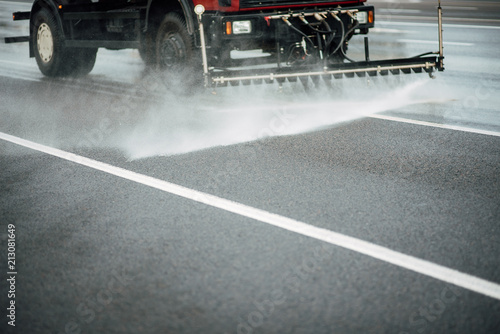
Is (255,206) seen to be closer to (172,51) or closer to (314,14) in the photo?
(314,14)

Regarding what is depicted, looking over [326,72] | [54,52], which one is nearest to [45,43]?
[54,52]

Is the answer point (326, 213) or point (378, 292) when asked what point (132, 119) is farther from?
point (378, 292)

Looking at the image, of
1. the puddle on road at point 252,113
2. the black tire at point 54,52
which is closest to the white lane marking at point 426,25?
the puddle on road at point 252,113

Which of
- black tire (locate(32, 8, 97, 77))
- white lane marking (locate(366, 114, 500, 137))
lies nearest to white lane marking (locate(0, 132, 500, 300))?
white lane marking (locate(366, 114, 500, 137))

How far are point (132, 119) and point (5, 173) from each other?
242 cm

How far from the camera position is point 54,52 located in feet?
39.1

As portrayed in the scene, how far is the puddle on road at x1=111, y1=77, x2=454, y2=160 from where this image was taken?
695 centimetres

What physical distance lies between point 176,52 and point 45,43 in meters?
4.48

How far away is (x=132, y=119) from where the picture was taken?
8.14m

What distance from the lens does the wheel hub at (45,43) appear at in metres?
12.0

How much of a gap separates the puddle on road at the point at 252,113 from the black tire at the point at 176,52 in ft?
1.31

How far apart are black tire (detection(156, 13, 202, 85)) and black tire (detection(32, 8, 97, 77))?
3356mm

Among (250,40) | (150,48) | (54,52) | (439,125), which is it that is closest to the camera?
(439,125)

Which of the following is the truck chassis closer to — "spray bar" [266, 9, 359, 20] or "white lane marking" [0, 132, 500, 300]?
"spray bar" [266, 9, 359, 20]
